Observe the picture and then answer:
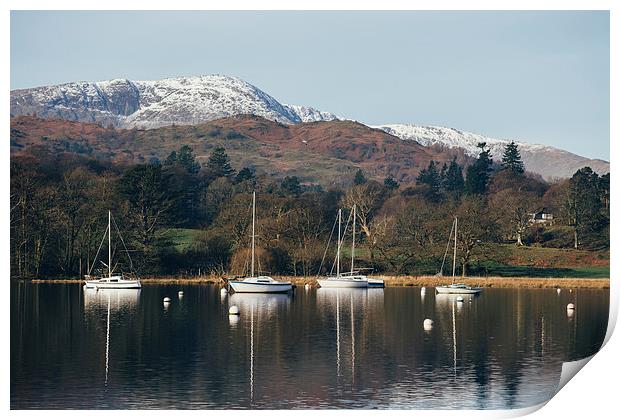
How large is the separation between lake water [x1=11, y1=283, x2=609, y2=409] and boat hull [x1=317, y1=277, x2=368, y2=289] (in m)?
9.27

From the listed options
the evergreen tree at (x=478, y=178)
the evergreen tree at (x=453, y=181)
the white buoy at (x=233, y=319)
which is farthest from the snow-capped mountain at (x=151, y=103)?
the white buoy at (x=233, y=319)

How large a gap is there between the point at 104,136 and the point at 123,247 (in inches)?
3284

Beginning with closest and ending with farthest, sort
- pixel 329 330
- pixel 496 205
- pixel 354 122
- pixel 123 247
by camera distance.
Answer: pixel 329 330
pixel 123 247
pixel 496 205
pixel 354 122

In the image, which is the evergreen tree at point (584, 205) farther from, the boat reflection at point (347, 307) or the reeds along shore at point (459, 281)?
the boat reflection at point (347, 307)

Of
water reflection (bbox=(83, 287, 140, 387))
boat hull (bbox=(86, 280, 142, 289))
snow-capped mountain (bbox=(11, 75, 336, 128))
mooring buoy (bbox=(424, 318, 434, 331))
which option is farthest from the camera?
snow-capped mountain (bbox=(11, 75, 336, 128))

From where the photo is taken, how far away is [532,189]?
302 feet

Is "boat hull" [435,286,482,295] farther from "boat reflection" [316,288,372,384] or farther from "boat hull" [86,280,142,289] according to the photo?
"boat hull" [86,280,142,289]

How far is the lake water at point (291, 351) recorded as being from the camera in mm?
20891

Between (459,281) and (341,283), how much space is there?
23.3 feet

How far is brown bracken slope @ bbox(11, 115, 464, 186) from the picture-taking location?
124875 mm

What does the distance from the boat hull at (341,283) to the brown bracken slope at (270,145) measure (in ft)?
179


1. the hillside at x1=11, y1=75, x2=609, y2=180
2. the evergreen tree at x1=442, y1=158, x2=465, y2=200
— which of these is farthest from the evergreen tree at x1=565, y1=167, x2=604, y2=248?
the hillside at x1=11, y1=75, x2=609, y2=180
